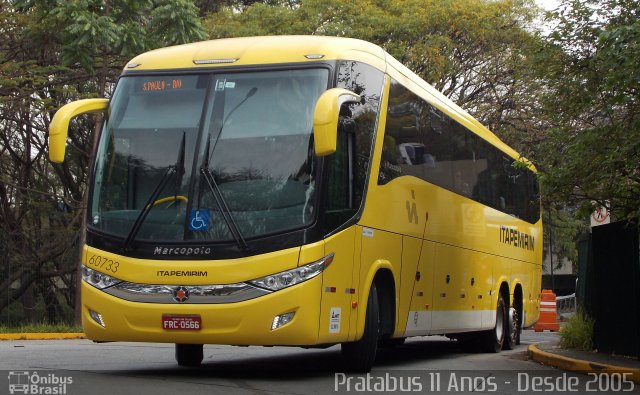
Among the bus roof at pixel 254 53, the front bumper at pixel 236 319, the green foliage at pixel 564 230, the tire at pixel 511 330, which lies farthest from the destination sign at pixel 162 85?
the green foliage at pixel 564 230

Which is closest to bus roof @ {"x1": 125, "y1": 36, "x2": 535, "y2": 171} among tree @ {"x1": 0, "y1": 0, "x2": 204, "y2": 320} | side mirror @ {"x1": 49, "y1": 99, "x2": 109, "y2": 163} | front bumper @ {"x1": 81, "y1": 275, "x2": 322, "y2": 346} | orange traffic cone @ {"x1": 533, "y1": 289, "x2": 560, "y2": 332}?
side mirror @ {"x1": 49, "y1": 99, "x2": 109, "y2": 163}

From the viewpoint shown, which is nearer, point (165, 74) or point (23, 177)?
point (165, 74)

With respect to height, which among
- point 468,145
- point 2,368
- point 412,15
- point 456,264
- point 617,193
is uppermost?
point 412,15

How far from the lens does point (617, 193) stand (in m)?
13.8

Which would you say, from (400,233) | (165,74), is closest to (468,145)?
(400,233)

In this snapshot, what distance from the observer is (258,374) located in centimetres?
1159

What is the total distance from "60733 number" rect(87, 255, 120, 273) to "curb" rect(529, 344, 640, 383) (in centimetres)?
612

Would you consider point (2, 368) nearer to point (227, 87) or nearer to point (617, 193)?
point (227, 87)

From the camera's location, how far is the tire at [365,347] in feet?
37.5

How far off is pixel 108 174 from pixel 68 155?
22.4 metres

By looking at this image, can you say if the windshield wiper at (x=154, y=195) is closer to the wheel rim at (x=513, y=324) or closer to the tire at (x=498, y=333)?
the tire at (x=498, y=333)

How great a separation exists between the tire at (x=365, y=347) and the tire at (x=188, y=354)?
217cm

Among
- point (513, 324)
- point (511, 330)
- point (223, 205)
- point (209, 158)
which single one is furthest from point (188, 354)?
point (513, 324)

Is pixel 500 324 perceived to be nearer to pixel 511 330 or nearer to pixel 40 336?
pixel 511 330
